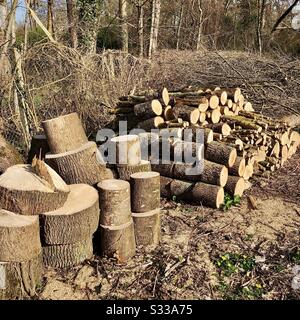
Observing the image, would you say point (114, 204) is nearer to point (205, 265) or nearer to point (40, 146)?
point (205, 265)

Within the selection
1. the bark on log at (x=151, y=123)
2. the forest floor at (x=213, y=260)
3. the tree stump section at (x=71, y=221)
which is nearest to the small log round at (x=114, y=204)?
the tree stump section at (x=71, y=221)

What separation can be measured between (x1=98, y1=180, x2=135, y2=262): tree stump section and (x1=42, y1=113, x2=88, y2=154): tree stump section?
1.79 ft

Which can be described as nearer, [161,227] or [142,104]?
[161,227]

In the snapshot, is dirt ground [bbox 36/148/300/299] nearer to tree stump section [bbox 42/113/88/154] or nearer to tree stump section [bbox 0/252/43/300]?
tree stump section [bbox 0/252/43/300]

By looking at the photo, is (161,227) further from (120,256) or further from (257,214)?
(257,214)

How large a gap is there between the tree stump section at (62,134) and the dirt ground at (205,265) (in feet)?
3.51

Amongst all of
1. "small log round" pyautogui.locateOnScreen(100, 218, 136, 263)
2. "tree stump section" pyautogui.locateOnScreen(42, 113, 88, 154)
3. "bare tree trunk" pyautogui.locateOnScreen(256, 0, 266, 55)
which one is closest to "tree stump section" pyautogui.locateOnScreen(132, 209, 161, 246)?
"small log round" pyautogui.locateOnScreen(100, 218, 136, 263)

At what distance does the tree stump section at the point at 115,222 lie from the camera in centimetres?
334

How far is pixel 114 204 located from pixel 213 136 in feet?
7.39

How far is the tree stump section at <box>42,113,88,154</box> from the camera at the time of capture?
3617mm

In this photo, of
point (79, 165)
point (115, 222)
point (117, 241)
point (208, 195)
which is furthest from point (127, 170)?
point (208, 195)

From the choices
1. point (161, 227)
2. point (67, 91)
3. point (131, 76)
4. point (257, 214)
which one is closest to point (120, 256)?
point (161, 227)

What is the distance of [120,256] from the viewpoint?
11.1 ft
